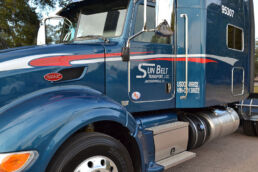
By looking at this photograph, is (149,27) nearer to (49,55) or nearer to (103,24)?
(103,24)

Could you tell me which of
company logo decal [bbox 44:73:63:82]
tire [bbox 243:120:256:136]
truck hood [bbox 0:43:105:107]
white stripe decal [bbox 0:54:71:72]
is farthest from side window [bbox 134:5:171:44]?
tire [bbox 243:120:256:136]

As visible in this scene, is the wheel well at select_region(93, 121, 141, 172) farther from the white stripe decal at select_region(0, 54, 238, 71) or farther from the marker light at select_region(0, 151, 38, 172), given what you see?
the marker light at select_region(0, 151, 38, 172)

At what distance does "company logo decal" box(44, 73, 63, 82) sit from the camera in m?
2.47

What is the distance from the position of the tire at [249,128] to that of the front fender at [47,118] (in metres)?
4.35

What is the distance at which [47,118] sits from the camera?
2.06 m

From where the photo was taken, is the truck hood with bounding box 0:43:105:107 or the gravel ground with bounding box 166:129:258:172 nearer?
the truck hood with bounding box 0:43:105:107

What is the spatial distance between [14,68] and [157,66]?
5.95 feet

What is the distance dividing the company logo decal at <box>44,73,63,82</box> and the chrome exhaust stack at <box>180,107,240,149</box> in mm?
2244

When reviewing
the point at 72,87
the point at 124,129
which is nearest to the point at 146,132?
the point at 124,129

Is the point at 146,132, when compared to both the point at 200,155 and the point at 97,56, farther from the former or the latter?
the point at 200,155

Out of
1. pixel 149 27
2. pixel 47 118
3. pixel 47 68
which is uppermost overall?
pixel 149 27

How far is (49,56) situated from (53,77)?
0.70ft

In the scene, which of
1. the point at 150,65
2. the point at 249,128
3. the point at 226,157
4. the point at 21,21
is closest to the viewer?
the point at 150,65

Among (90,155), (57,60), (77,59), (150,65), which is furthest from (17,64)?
(150,65)
